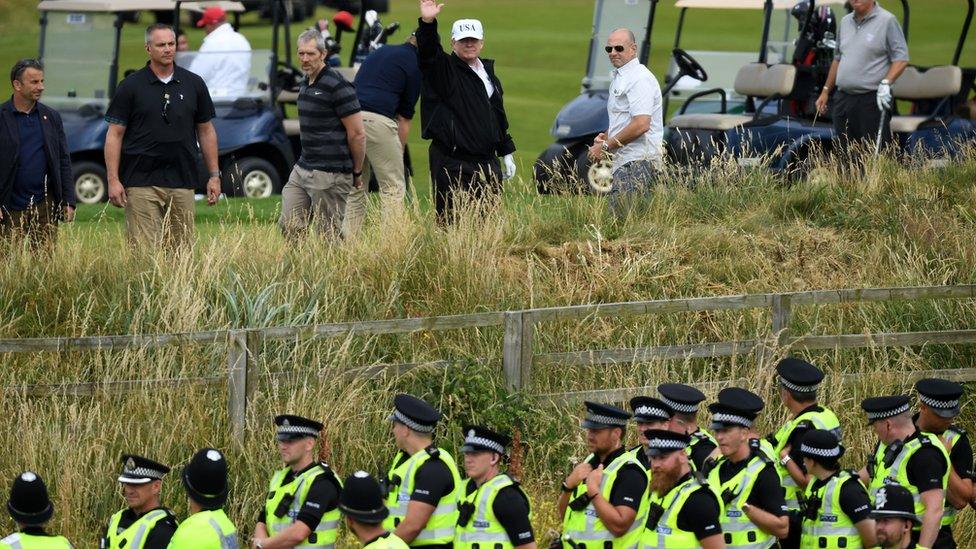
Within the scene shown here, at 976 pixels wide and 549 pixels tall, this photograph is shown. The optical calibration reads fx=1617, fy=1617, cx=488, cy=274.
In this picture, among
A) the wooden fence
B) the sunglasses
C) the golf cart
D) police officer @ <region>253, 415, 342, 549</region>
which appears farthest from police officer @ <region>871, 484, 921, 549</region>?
the golf cart

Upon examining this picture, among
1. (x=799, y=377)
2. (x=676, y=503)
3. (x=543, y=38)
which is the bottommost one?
Result: (x=543, y=38)

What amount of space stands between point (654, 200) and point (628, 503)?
196 inches

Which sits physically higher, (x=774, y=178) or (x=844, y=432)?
(x=774, y=178)

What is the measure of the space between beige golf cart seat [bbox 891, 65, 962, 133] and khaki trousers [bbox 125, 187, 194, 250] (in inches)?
284

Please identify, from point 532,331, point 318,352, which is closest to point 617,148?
point 532,331

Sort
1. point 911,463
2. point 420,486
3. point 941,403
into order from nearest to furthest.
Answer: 1. point 420,486
2. point 911,463
3. point 941,403

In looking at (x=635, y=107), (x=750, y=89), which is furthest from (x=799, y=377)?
(x=750, y=89)

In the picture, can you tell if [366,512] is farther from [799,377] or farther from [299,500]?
[799,377]

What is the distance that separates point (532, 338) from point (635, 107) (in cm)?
264

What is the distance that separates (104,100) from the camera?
18094mm

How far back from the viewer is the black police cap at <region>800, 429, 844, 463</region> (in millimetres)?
7488

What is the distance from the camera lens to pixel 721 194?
40.4ft

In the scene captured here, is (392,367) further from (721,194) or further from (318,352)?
(721,194)

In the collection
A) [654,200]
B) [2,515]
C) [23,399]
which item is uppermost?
[654,200]
